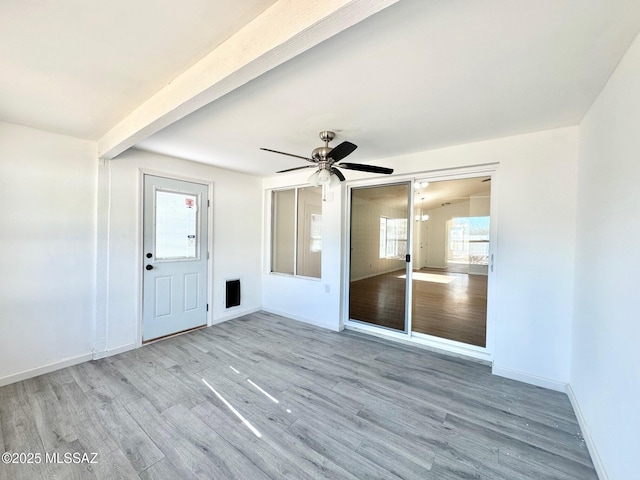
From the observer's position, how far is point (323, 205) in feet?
13.5

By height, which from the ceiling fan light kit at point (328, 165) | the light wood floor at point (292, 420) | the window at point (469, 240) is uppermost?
the ceiling fan light kit at point (328, 165)

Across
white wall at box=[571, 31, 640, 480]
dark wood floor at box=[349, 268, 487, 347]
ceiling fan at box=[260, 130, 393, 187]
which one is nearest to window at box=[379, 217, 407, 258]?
dark wood floor at box=[349, 268, 487, 347]

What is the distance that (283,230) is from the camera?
187 inches

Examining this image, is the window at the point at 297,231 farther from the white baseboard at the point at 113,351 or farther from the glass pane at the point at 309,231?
the white baseboard at the point at 113,351

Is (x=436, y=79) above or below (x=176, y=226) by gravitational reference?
above

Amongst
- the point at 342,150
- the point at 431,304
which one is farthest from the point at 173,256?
the point at 431,304

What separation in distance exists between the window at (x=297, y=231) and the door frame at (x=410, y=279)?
1.76 ft

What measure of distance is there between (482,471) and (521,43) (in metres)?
2.50

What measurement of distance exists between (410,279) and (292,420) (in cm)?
221

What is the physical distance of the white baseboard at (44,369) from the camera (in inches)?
97.0

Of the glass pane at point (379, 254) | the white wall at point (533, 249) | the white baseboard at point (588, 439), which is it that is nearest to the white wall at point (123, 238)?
the glass pane at point (379, 254)

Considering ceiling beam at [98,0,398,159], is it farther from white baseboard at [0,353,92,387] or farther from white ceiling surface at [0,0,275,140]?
white baseboard at [0,353,92,387]

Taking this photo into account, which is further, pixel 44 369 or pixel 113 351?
pixel 113 351

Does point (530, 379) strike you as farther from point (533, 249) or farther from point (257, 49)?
point (257, 49)
